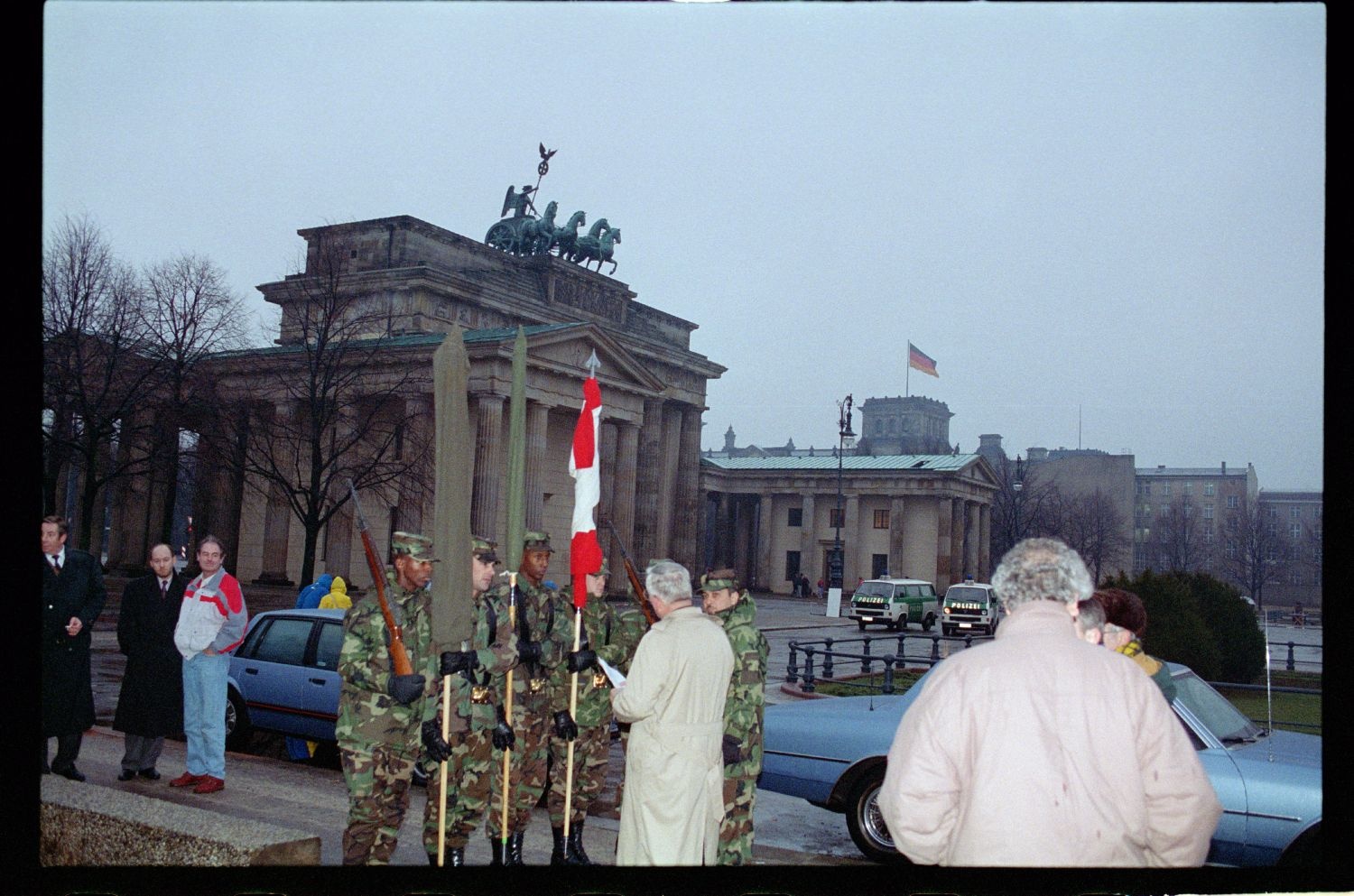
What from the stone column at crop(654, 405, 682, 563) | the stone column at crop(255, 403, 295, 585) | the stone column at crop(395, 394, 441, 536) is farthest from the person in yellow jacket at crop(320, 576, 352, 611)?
the stone column at crop(654, 405, 682, 563)

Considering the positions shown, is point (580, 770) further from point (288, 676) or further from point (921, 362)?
point (921, 362)

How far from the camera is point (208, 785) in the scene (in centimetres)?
866

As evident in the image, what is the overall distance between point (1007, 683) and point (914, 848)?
0.58 meters

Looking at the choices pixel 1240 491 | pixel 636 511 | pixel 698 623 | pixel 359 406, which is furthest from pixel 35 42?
pixel 636 511

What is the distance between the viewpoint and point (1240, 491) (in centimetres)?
1948

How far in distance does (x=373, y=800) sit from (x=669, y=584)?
1.94 m

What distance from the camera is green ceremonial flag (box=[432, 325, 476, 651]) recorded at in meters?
6.29

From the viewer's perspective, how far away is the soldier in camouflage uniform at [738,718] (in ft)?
21.7

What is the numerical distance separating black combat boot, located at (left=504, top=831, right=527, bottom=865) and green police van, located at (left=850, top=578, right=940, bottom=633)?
96.3ft

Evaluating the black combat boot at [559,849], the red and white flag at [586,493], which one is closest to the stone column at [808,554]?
the red and white flag at [586,493]

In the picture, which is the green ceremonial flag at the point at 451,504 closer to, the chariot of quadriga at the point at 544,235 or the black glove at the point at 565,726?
the black glove at the point at 565,726

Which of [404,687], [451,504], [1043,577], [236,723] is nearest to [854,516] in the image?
[236,723]

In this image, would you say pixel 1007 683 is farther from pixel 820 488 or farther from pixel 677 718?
pixel 820 488

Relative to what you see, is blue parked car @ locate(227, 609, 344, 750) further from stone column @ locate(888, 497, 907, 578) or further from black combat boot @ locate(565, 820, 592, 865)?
stone column @ locate(888, 497, 907, 578)
